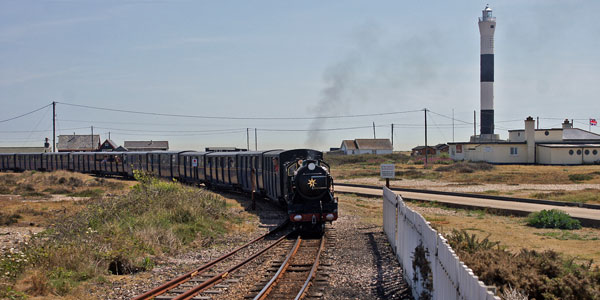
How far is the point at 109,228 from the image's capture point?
15797 mm

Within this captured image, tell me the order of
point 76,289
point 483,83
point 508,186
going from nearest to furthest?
point 76,289, point 508,186, point 483,83

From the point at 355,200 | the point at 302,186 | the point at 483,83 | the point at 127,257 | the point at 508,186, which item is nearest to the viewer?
the point at 127,257

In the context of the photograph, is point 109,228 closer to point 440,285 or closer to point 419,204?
point 440,285

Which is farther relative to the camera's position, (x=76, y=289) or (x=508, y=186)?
(x=508, y=186)

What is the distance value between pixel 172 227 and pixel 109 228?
2414 mm

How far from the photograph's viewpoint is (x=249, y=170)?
29562 mm

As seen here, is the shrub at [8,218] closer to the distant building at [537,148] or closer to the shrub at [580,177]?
the shrub at [580,177]

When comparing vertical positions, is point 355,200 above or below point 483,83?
below

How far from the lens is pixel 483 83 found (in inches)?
2928

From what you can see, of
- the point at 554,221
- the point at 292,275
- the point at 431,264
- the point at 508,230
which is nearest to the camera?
the point at 431,264

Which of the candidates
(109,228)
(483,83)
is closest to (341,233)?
(109,228)

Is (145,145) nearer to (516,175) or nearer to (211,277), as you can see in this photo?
(516,175)

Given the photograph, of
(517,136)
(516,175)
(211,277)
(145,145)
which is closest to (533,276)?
(211,277)

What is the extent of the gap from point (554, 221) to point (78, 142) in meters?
105
